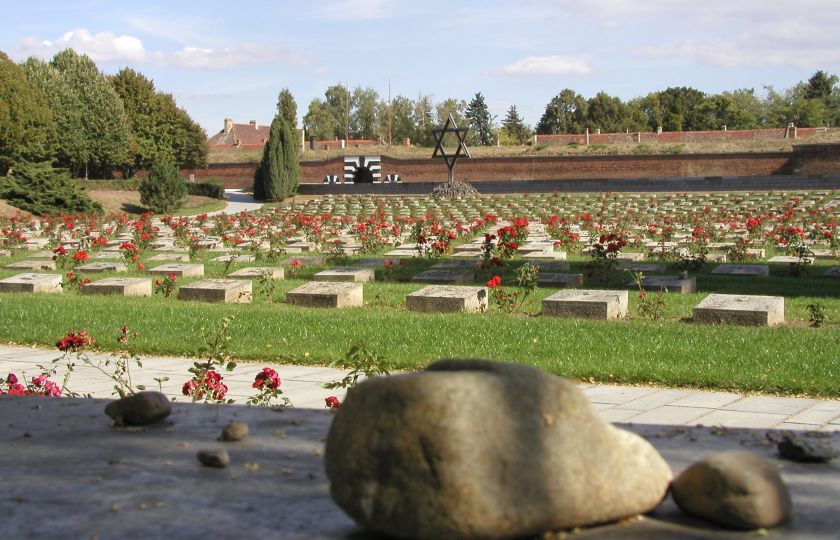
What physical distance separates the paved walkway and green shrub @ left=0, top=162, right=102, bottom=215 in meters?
23.6

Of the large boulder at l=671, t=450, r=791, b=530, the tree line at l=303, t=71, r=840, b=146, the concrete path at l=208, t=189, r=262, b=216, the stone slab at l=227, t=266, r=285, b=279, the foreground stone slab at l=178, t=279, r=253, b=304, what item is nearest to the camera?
the large boulder at l=671, t=450, r=791, b=530

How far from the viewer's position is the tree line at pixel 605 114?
239ft

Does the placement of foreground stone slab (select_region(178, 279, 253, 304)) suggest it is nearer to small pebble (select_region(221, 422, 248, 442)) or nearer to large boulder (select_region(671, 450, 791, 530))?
small pebble (select_region(221, 422, 248, 442))

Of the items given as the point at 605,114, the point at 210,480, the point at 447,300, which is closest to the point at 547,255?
the point at 447,300

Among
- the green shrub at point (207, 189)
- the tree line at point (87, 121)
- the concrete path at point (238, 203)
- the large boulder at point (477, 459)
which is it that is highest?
the tree line at point (87, 121)

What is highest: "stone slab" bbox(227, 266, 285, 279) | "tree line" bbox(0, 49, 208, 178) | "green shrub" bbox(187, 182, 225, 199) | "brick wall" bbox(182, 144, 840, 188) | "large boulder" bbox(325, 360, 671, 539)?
"tree line" bbox(0, 49, 208, 178)

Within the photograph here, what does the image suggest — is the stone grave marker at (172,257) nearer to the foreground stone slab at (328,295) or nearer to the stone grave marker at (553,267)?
the foreground stone slab at (328,295)

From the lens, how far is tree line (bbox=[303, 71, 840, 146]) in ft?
239

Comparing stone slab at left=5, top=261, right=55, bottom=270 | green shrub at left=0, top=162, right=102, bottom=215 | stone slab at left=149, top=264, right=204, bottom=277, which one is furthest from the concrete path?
stone slab at left=149, top=264, right=204, bottom=277

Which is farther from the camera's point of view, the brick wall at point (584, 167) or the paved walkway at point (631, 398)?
the brick wall at point (584, 167)

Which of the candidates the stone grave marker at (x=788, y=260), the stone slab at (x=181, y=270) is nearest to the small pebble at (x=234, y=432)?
the stone slab at (x=181, y=270)

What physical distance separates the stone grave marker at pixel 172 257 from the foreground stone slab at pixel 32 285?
337cm

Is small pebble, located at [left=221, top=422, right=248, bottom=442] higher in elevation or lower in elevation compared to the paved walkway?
higher

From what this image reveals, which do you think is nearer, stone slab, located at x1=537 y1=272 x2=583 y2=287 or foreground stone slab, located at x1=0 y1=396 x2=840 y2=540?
foreground stone slab, located at x1=0 y1=396 x2=840 y2=540
